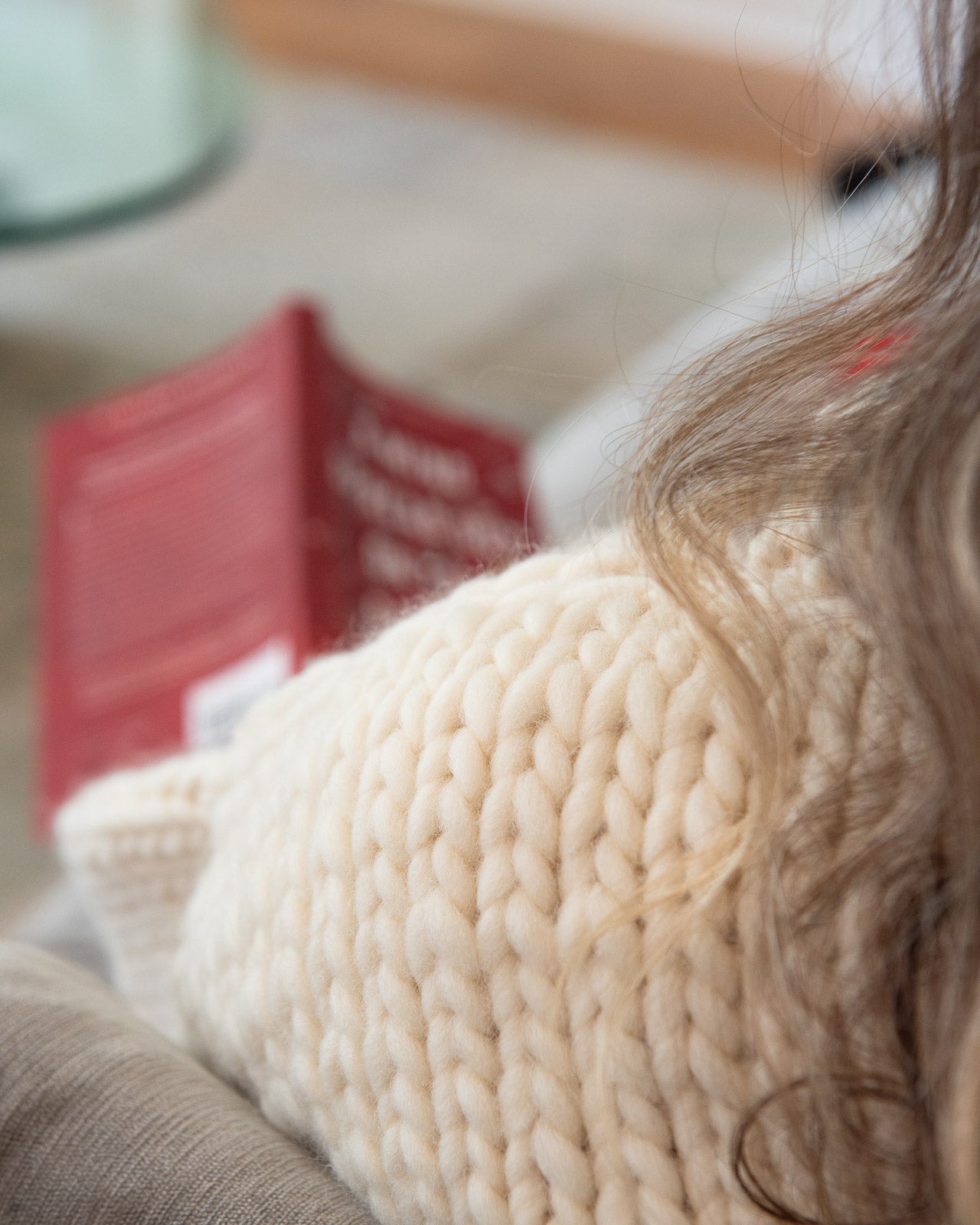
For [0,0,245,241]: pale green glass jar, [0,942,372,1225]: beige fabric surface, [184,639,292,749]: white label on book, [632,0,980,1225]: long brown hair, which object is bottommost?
[0,942,372,1225]: beige fabric surface

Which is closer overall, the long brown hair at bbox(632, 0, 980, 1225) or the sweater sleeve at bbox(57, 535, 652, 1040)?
the long brown hair at bbox(632, 0, 980, 1225)

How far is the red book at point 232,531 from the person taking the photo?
0.98 m

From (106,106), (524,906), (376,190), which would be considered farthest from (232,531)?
(376,190)

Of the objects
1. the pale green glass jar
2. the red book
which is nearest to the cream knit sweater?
the red book

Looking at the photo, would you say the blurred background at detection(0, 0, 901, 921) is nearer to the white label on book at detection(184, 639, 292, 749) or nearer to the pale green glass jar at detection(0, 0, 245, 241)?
the pale green glass jar at detection(0, 0, 245, 241)

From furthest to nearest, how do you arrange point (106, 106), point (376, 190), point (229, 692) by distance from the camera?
point (376, 190), point (106, 106), point (229, 692)

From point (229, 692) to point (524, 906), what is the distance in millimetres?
671

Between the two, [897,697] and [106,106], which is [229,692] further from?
[106,106]

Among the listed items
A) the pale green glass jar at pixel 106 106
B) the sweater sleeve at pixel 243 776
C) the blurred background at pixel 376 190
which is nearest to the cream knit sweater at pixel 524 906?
the sweater sleeve at pixel 243 776

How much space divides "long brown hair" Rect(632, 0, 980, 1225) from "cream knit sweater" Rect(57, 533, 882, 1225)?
0.04ft

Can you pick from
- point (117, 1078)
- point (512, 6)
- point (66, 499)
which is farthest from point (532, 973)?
point (512, 6)

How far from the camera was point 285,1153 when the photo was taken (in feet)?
1.23

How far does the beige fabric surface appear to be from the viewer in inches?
14.1

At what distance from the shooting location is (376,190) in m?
2.34
